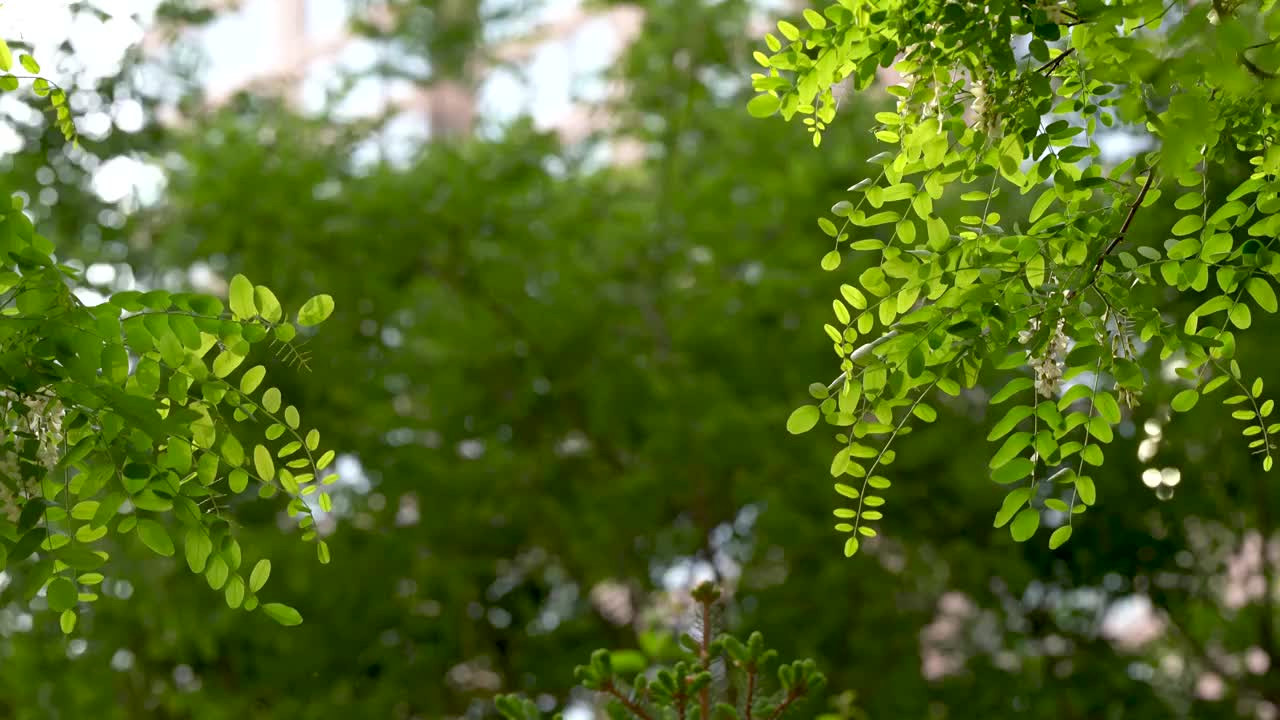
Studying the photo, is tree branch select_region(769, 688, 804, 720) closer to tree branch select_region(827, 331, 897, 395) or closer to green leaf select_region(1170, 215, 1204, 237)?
tree branch select_region(827, 331, 897, 395)

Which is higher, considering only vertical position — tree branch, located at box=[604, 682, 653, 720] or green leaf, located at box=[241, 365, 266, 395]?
green leaf, located at box=[241, 365, 266, 395]

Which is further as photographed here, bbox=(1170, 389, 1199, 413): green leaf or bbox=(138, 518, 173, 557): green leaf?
bbox=(1170, 389, 1199, 413): green leaf

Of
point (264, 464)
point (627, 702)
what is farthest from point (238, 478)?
point (627, 702)

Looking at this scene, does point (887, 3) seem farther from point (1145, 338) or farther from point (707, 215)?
point (707, 215)

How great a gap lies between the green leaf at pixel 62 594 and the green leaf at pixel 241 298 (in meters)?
0.38

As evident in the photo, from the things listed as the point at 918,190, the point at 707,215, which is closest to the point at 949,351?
the point at 918,190

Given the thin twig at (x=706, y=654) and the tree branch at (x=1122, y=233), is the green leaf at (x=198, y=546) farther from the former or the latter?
the tree branch at (x=1122, y=233)

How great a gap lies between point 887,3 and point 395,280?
189 inches

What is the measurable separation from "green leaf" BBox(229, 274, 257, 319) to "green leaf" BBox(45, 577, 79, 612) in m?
0.38

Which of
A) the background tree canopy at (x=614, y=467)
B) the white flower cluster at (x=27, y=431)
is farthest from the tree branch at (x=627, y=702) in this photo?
the background tree canopy at (x=614, y=467)

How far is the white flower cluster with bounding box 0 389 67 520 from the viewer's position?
5.34 feet

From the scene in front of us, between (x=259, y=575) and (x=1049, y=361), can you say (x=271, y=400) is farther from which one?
(x=1049, y=361)

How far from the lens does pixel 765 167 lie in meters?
6.00

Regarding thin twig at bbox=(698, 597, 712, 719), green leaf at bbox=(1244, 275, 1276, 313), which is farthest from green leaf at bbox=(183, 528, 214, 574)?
green leaf at bbox=(1244, 275, 1276, 313)
